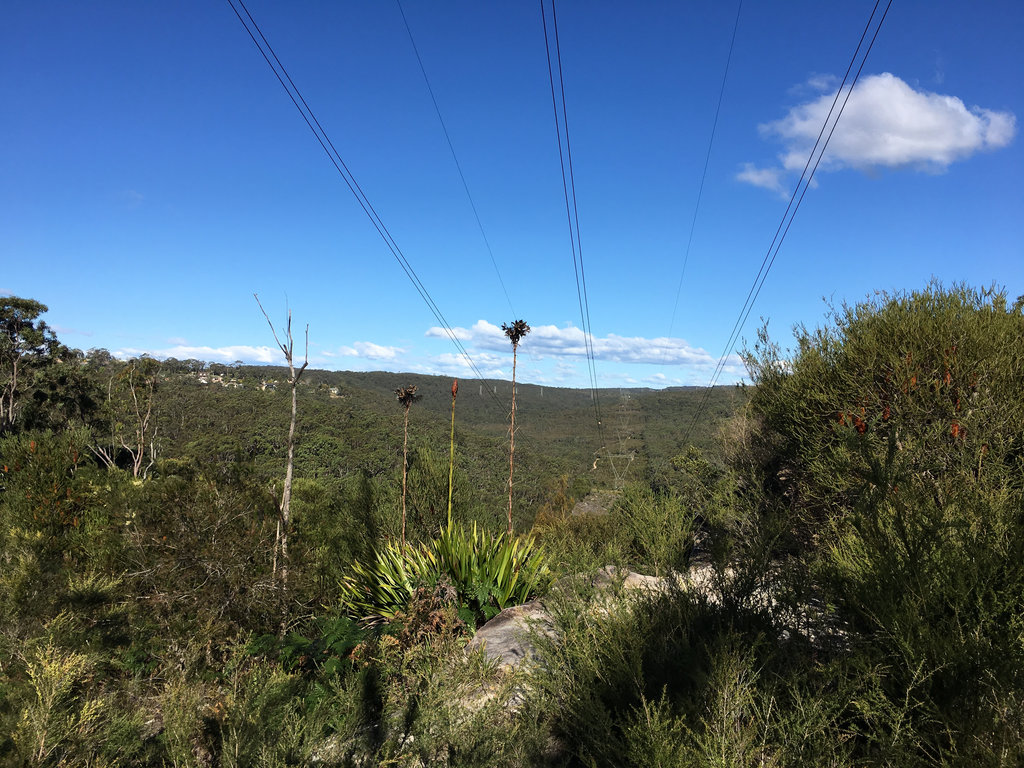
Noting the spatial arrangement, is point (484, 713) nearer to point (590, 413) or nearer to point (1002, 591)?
point (1002, 591)

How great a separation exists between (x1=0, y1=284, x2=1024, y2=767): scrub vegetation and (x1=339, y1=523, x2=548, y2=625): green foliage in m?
0.04

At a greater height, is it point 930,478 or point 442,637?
point 930,478

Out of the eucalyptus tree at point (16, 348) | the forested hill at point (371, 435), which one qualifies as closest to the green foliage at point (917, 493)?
the forested hill at point (371, 435)

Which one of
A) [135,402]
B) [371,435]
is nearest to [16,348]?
[135,402]

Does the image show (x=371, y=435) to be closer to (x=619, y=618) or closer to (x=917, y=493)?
(x=619, y=618)

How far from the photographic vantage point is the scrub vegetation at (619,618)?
113 inches

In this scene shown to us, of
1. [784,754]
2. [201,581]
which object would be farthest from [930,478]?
[201,581]

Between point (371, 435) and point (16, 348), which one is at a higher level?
point (16, 348)

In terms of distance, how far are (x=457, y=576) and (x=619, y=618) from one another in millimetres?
3817

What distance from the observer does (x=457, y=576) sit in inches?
294

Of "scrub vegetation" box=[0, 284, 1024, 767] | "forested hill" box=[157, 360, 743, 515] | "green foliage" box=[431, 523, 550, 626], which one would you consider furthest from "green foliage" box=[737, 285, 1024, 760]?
"forested hill" box=[157, 360, 743, 515]

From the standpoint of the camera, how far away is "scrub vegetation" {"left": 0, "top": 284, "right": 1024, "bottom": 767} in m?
2.87

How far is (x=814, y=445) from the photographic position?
28.5 feet

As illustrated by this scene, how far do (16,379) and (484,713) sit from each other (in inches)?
1305
